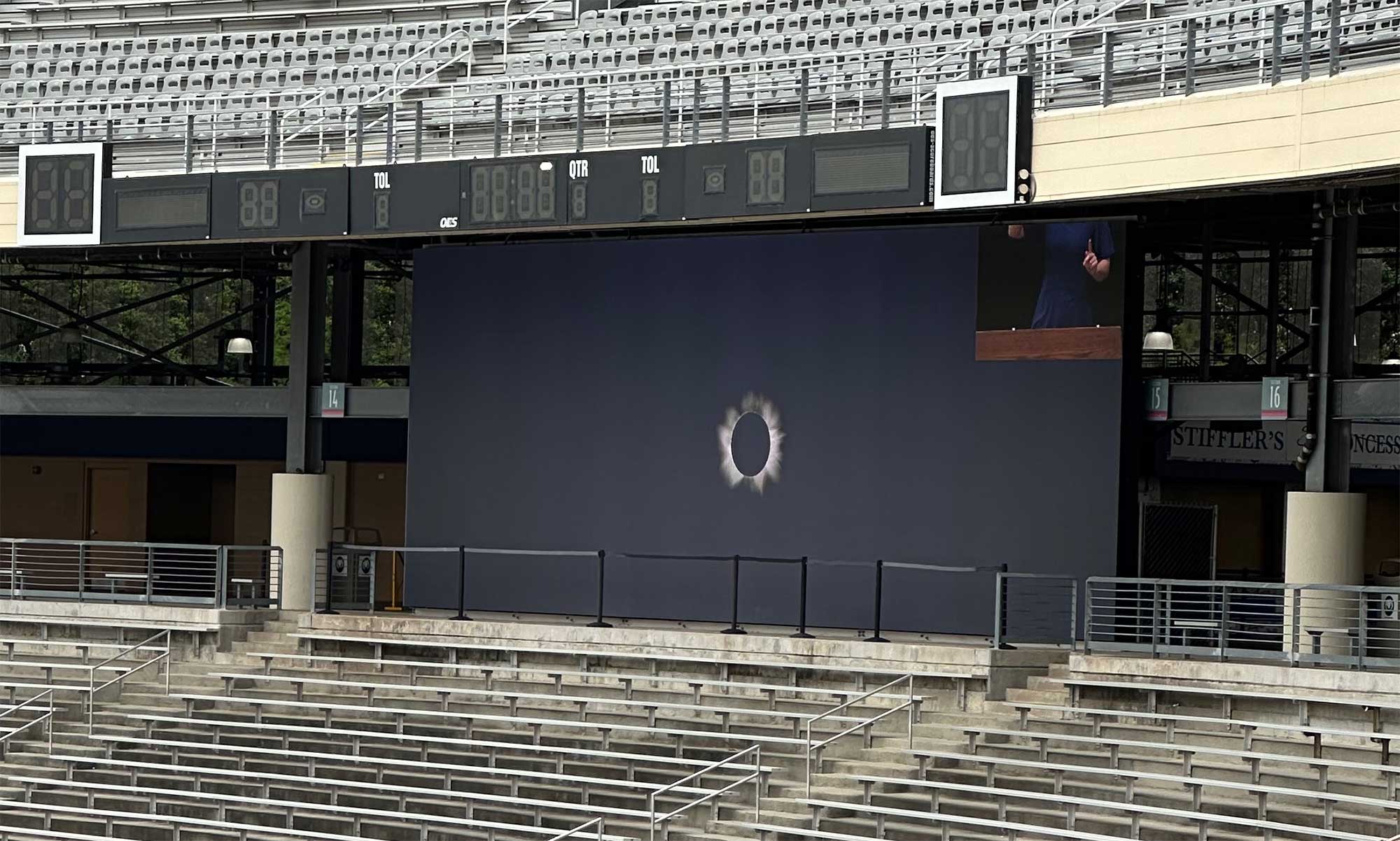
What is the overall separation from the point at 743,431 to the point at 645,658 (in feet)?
9.70

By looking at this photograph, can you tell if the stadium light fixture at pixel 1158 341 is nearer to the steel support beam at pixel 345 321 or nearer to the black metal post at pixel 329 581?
the steel support beam at pixel 345 321

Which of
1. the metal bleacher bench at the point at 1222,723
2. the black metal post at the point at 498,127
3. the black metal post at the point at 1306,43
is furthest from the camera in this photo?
the black metal post at the point at 498,127

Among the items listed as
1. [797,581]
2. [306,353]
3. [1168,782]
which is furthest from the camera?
[306,353]

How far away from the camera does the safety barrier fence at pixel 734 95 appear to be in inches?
670

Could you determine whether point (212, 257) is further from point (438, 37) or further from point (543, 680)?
point (543, 680)

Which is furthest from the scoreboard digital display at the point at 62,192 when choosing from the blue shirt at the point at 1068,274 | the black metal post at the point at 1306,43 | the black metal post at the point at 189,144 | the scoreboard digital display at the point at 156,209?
the black metal post at the point at 1306,43

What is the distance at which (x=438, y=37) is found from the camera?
23.5 metres

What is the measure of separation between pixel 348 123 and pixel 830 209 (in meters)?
6.07

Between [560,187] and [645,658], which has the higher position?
[560,187]

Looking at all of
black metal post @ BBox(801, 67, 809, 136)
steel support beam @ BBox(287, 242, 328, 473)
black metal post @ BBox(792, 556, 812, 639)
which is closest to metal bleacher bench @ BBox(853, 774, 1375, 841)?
black metal post @ BBox(792, 556, 812, 639)

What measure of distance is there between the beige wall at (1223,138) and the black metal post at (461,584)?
6.64 meters

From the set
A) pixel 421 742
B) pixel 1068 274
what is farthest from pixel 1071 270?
pixel 421 742

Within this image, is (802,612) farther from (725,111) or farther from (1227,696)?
(725,111)

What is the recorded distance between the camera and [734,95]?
803 inches
